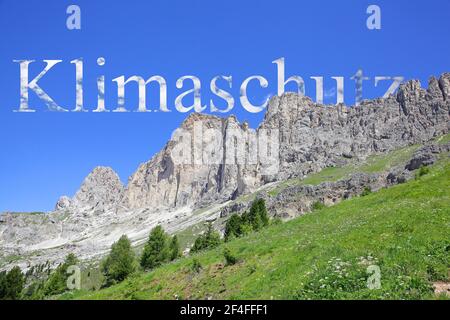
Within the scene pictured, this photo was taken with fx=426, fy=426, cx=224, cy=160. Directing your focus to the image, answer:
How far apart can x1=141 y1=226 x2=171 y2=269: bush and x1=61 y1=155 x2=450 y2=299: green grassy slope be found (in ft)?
138

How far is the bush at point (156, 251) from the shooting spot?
7206 cm

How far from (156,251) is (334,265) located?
57872 millimetres

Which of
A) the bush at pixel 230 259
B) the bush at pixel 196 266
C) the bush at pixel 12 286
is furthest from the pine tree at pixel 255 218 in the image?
the bush at pixel 230 259

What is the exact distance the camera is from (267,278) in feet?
71.0

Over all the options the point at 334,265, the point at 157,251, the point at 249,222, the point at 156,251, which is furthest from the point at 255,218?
the point at 334,265

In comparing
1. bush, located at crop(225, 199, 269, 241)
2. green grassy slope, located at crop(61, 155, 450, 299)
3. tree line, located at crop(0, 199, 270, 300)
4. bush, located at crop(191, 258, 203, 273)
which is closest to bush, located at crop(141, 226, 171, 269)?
tree line, located at crop(0, 199, 270, 300)

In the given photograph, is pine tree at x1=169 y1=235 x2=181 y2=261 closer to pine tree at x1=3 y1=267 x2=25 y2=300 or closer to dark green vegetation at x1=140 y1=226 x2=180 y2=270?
dark green vegetation at x1=140 y1=226 x2=180 y2=270

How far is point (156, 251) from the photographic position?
7438cm

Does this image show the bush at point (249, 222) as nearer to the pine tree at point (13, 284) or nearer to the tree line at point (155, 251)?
the tree line at point (155, 251)

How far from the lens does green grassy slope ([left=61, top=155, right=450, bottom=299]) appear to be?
18.1 metres

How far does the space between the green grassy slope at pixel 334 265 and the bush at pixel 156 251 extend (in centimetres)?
4198
